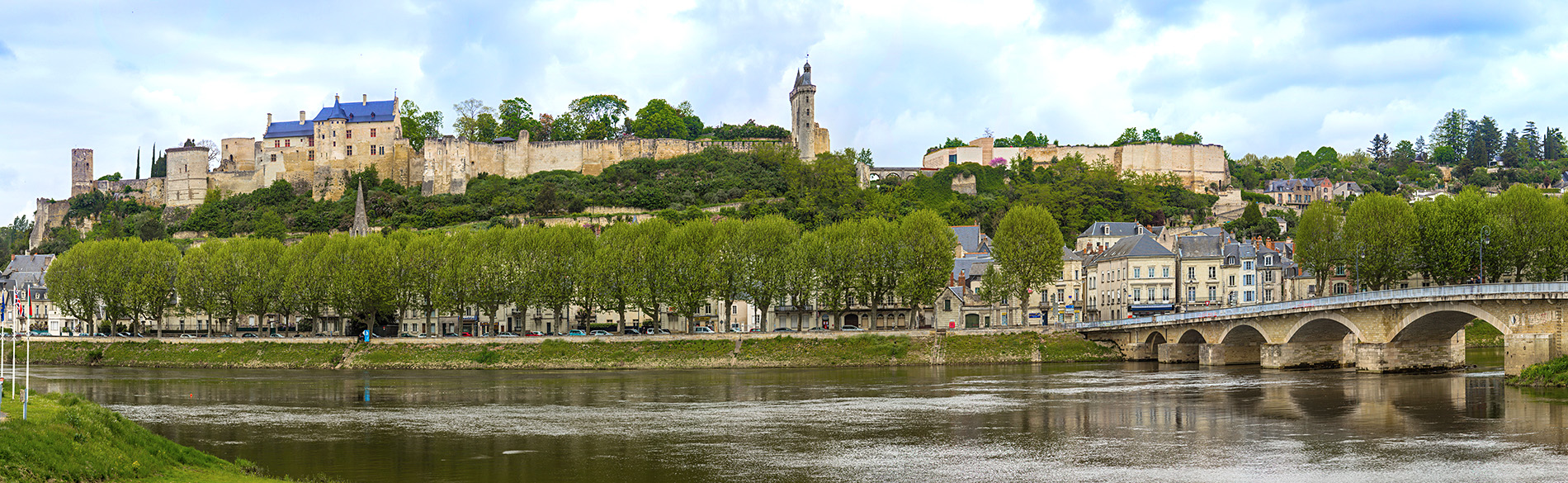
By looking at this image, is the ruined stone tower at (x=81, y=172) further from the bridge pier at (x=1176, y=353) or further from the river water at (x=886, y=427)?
the bridge pier at (x=1176, y=353)

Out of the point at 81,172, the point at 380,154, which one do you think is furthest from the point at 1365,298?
the point at 81,172

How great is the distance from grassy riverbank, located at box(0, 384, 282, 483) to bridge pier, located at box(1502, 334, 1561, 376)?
36766 mm

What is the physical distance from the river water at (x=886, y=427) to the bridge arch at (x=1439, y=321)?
1.73m

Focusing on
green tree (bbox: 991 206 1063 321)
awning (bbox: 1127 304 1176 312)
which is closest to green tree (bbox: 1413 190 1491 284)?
awning (bbox: 1127 304 1176 312)

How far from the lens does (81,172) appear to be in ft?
456

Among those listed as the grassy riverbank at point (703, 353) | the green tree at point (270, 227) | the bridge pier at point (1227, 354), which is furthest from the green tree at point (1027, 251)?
the green tree at point (270, 227)

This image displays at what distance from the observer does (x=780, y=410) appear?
3866cm

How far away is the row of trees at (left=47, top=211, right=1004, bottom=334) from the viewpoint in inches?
2625

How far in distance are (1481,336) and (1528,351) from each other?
28.1m

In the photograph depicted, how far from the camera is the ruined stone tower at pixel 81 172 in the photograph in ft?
454

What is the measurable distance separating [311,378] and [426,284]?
13345 millimetres

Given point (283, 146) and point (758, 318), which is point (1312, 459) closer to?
point (758, 318)

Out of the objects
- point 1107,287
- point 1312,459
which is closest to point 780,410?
point 1312,459

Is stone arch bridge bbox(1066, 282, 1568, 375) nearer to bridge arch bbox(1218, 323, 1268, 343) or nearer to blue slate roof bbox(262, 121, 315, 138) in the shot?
bridge arch bbox(1218, 323, 1268, 343)
